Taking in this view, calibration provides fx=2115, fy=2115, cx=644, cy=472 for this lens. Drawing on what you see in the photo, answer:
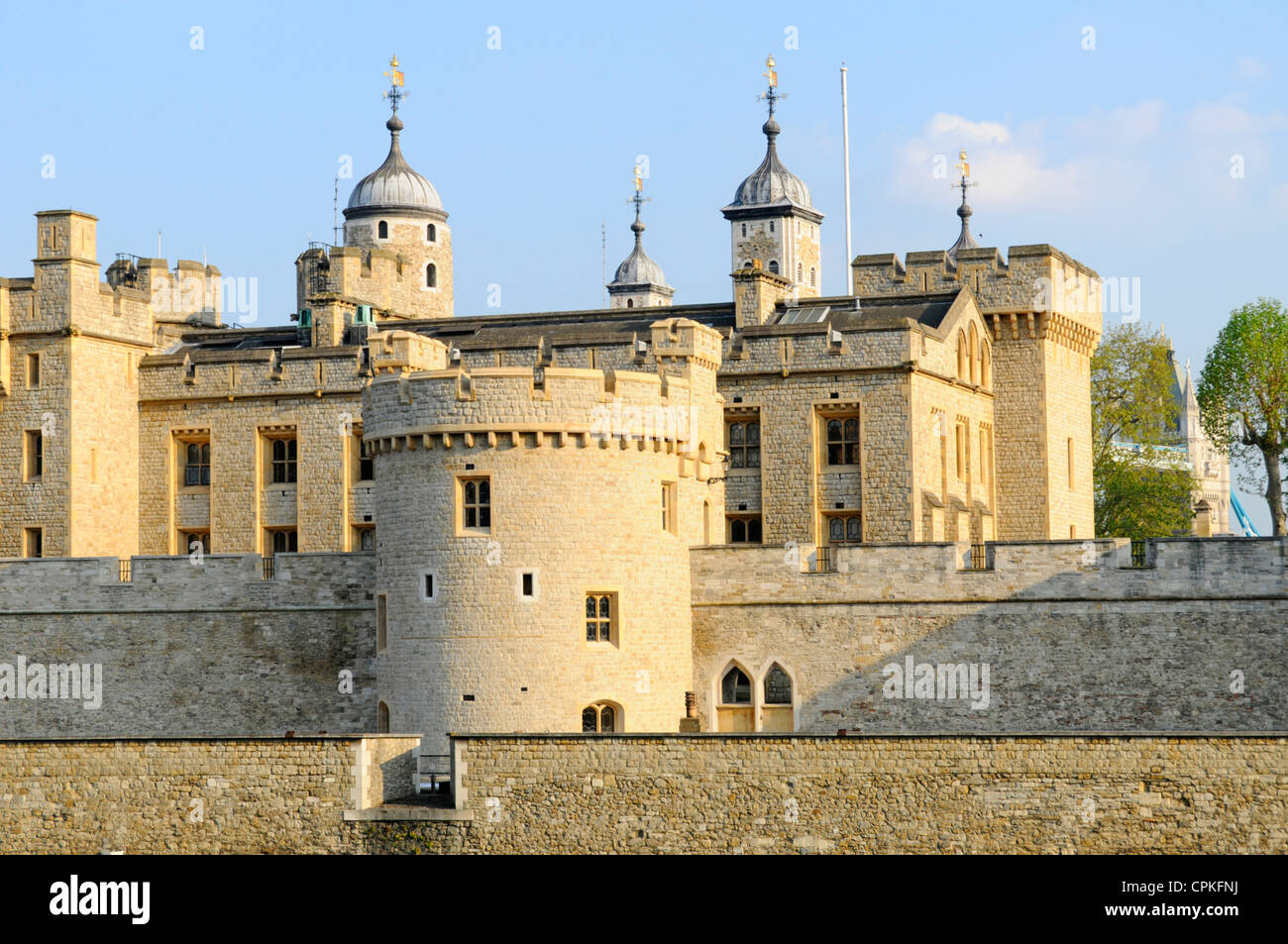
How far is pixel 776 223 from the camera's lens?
95.8 metres

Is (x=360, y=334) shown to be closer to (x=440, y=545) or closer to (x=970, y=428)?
(x=970, y=428)

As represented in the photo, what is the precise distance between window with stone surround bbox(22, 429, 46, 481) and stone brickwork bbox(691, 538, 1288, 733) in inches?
771

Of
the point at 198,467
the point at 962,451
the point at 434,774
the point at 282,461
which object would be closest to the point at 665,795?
the point at 434,774

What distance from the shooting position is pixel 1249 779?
3409 cm

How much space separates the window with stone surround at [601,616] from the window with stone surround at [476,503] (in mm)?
2404

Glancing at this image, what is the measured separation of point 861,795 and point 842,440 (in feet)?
60.4

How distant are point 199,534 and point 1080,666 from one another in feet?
82.4

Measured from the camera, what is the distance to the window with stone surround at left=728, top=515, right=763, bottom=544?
53.4 meters

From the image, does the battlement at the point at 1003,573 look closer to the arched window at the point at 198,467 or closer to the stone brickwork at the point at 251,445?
the stone brickwork at the point at 251,445

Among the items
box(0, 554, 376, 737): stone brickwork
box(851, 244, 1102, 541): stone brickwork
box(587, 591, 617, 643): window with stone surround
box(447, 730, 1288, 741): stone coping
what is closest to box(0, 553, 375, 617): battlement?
box(0, 554, 376, 737): stone brickwork

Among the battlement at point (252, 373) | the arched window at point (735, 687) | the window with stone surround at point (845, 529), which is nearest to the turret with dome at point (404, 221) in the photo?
the battlement at point (252, 373)

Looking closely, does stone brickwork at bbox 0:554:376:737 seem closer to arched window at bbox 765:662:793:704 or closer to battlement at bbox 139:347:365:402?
arched window at bbox 765:662:793:704

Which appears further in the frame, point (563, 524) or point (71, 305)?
point (71, 305)
